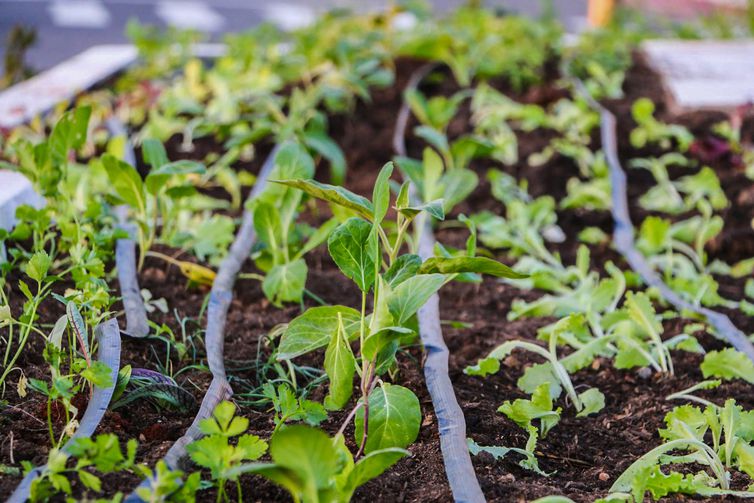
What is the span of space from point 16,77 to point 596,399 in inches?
148

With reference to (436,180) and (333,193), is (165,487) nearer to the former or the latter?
(333,193)

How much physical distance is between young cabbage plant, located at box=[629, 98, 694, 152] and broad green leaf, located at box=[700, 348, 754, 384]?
6.45 ft

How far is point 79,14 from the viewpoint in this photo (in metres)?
11.5

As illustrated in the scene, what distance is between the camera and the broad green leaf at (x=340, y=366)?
5.67ft

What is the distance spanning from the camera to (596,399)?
207cm

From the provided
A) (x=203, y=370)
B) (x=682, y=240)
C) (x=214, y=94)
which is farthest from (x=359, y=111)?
(x=203, y=370)

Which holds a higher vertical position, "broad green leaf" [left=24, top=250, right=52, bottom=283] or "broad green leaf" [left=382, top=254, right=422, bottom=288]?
"broad green leaf" [left=24, top=250, right=52, bottom=283]

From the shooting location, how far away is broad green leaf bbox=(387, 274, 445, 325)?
170 cm

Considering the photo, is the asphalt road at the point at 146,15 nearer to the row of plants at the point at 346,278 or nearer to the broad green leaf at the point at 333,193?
the row of plants at the point at 346,278

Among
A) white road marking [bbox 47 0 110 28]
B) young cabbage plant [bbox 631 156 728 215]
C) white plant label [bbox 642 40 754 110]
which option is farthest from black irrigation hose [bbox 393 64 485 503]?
white road marking [bbox 47 0 110 28]

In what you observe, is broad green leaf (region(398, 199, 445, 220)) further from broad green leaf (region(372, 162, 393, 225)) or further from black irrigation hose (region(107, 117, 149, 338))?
black irrigation hose (region(107, 117, 149, 338))

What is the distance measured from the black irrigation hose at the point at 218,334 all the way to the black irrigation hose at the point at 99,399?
→ 16cm

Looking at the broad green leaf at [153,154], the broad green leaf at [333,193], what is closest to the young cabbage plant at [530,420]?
the broad green leaf at [333,193]

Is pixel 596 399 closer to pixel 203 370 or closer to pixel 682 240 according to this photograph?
pixel 203 370
